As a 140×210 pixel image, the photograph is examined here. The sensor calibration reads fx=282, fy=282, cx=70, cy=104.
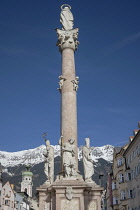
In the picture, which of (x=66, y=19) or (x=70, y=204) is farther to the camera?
(x=66, y=19)

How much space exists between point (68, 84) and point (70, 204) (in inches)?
358

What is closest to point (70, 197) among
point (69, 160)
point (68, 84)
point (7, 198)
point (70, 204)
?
point (70, 204)

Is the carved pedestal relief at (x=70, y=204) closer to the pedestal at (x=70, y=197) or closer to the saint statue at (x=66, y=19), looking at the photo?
the pedestal at (x=70, y=197)

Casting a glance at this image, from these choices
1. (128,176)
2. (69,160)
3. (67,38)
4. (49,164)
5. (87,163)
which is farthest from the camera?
(128,176)

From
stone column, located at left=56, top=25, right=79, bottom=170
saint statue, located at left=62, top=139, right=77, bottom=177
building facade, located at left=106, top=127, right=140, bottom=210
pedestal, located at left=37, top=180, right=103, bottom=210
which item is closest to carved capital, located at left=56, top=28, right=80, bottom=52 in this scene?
stone column, located at left=56, top=25, right=79, bottom=170

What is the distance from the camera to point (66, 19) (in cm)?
2495

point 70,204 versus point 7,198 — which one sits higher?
point 7,198

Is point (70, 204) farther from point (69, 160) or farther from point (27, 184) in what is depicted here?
point (27, 184)

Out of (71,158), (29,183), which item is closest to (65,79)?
(71,158)

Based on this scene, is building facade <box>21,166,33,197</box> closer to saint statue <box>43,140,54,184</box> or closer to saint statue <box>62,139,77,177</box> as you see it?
saint statue <box>43,140,54,184</box>

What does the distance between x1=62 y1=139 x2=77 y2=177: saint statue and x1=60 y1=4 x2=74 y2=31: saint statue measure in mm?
11048

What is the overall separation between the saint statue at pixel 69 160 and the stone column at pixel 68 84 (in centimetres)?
138

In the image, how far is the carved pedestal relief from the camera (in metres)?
17.0

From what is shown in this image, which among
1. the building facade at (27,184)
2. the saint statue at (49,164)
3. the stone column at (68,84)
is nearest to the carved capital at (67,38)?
the stone column at (68,84)
